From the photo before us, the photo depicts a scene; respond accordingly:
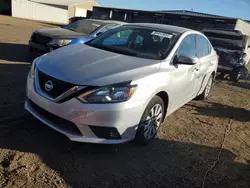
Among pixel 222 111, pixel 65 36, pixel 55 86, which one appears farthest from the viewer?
pixel 65 36

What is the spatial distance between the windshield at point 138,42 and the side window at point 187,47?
18 centimetres

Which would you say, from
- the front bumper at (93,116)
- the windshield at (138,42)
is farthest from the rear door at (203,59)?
the front bumper at (93,116)

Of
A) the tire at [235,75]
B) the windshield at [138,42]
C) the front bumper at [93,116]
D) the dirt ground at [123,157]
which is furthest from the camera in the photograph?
the tire at [235,75]

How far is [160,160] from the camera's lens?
3680mm

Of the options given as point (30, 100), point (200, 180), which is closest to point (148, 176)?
point (200, 180)

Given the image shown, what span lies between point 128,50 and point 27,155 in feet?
7.12

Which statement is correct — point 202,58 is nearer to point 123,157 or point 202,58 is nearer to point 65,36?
point 123,157

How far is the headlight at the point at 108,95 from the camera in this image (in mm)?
3193

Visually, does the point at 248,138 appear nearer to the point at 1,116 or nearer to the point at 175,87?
the point at 175,87

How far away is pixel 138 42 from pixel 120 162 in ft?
6.88

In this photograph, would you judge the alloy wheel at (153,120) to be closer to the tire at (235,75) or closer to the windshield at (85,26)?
the windshield at (85,26)

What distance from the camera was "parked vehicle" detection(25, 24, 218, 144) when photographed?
10.6ft

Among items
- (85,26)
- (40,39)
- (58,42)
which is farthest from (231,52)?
(40,39)

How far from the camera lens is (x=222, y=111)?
6.32 metres
